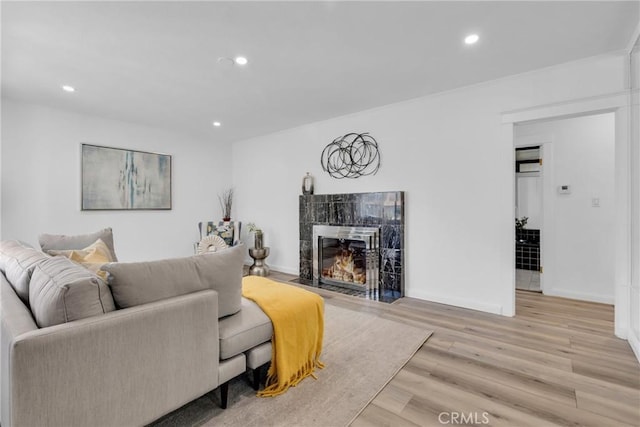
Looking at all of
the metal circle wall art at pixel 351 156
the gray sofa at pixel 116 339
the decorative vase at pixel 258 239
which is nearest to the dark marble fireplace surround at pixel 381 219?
the metal circle wall art at pixel 351 156

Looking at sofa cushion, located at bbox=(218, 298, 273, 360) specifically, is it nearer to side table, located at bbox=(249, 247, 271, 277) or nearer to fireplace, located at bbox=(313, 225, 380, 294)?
fireplace, located at bbox=(313, 225, 380, 294)

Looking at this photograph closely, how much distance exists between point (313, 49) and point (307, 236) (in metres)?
2.72

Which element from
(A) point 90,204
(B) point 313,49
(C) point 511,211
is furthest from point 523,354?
(A) point 90,204

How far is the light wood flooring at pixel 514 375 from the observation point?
1597mm

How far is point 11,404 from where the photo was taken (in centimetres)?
99

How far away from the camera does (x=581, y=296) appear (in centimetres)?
354

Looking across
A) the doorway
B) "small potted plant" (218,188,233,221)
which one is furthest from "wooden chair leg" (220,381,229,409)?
the doorway

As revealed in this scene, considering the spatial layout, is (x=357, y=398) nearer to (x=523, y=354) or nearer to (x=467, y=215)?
(x=523, y=354)

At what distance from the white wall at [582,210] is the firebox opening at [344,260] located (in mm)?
2347

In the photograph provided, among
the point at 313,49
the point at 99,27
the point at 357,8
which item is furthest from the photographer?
the point at 313,49

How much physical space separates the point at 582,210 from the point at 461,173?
5.61 feet

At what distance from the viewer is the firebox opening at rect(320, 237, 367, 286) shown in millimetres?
4008

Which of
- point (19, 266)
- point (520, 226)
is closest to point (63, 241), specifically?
point (19, 266)

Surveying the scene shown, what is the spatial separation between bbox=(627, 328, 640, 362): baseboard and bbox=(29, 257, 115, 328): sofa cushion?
3.44 metres
